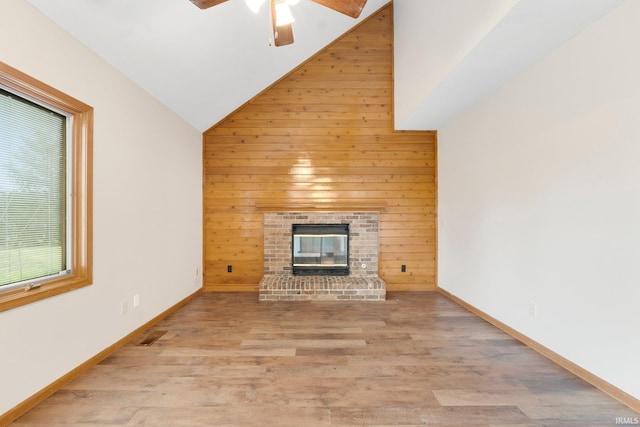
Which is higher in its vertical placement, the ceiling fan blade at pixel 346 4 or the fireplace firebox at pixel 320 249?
the ceiling fan blade at pixel 346 4

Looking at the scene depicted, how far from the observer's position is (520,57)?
2.42m

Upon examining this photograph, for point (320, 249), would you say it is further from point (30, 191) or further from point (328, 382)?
point (30, 191)

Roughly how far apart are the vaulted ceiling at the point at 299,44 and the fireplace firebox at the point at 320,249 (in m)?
1.84

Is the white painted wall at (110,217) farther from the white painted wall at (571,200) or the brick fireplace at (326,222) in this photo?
the white painted wall at (571,200)

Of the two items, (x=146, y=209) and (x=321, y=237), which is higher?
(x=146, y=209)

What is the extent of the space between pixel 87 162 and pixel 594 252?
3.74m

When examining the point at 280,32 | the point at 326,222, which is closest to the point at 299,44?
the point at 280,32

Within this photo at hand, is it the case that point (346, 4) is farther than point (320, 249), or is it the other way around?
point (320, 249)

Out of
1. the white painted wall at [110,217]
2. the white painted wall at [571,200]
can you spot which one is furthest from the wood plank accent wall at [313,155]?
the white painted wall at [571,200]

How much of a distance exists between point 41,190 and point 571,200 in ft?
12.4

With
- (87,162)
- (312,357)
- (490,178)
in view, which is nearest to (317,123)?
(490,178)

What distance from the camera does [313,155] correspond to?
4.42 metres

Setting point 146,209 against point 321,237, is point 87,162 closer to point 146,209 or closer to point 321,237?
point 146,209

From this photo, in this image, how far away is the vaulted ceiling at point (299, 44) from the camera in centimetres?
200
